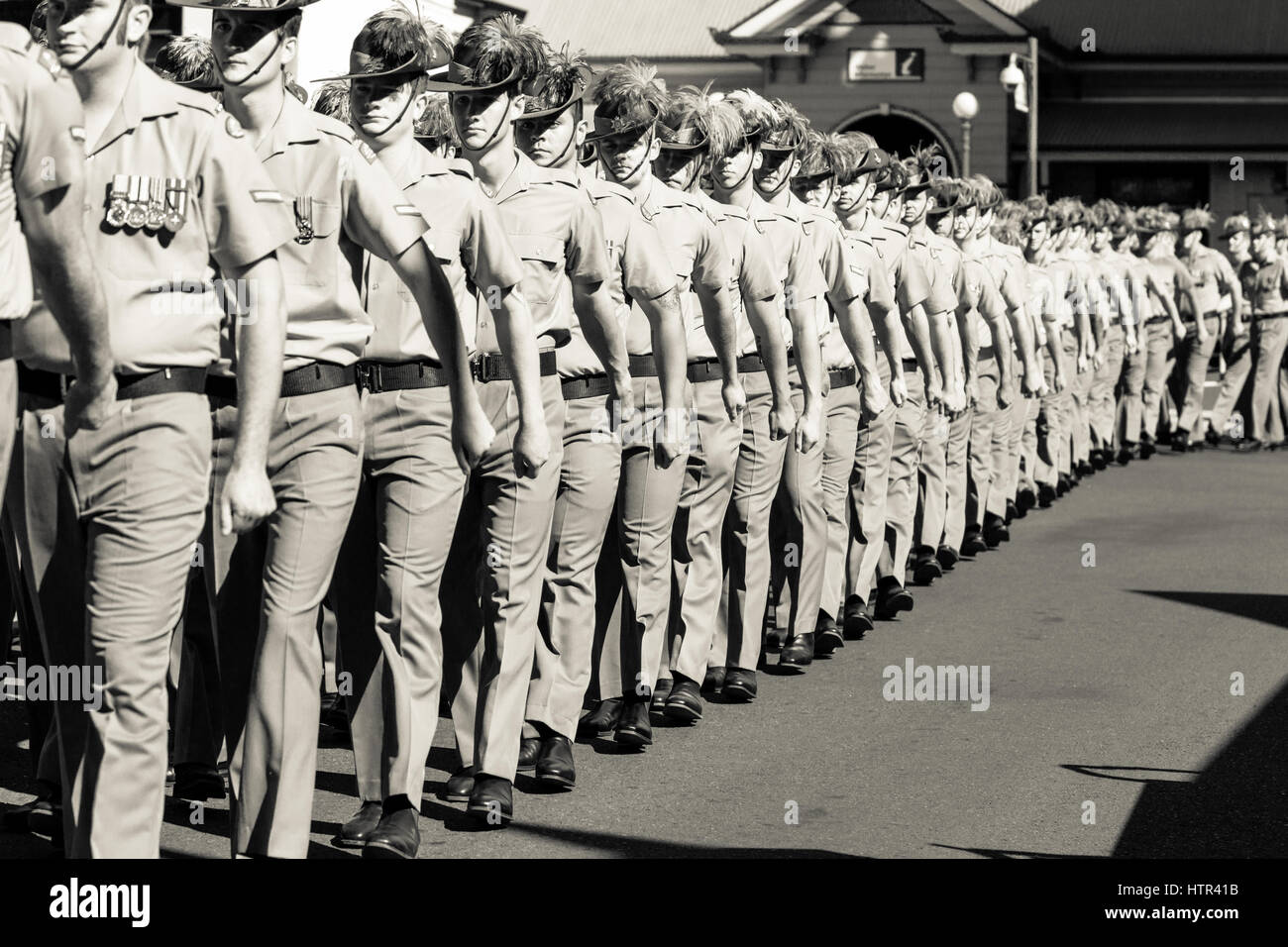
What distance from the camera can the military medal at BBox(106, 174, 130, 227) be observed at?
4.87 m

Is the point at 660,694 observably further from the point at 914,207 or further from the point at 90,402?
the point at 914,207

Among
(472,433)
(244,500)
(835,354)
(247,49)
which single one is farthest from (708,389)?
(244,500)

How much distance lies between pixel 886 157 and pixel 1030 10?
31.2 meters

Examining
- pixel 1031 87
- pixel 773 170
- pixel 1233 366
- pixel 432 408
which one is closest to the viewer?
pixel 432 408

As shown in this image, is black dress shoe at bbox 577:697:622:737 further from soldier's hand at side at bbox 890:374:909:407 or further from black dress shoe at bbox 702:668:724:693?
soldier's hand at side at bbox 890:374:909:407

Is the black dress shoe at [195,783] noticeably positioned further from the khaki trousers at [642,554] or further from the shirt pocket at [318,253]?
the shirt pocket at [318,253]

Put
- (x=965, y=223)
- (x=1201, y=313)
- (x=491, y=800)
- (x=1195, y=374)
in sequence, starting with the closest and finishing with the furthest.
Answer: (x=491, y=800) < (x=965, y=223) < (x=1201, y=313) < (x=1195, y=374)

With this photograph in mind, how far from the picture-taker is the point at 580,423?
756 cm

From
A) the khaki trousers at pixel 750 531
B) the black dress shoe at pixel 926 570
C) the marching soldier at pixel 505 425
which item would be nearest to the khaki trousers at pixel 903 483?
the black dress shoe at pixel 926 570

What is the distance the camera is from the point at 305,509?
5.62m

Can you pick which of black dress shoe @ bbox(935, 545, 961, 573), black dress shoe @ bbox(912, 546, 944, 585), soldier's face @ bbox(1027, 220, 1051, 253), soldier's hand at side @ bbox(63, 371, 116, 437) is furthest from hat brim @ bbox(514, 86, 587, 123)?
soldier's face @ bbox(1027, 220, 1051, 253)

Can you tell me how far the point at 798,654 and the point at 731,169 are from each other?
6.83 feet
